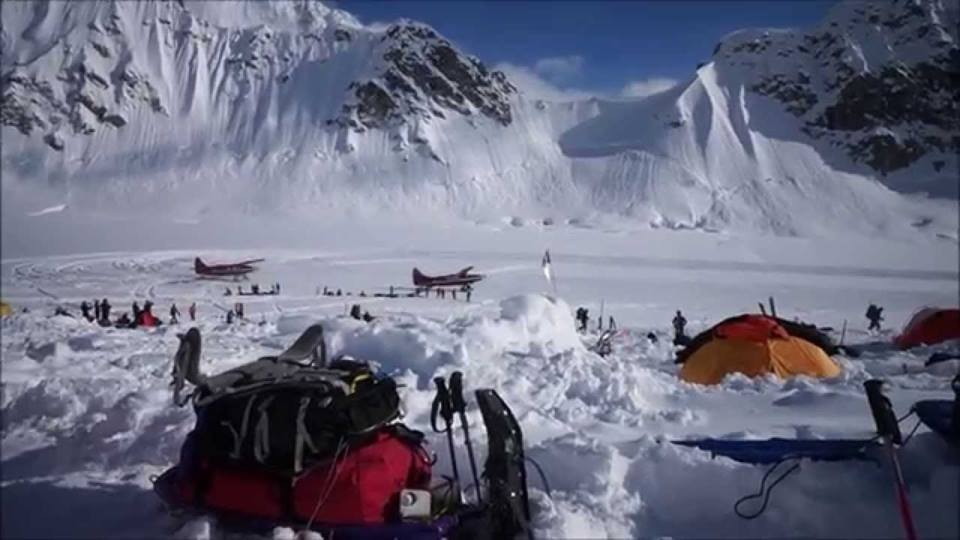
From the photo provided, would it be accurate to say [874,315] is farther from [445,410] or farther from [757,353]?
[445,410]

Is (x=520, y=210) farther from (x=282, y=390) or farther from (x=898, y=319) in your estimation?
(x=282, y=390)

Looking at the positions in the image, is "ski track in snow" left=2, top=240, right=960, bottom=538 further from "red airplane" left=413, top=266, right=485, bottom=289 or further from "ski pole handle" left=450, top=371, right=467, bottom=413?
"ski pole handle" left=450, top=371, right=467, bottom=413

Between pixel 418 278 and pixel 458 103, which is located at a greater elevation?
pixel 458 103

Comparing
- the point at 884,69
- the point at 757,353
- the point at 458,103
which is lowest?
the point at 757,353

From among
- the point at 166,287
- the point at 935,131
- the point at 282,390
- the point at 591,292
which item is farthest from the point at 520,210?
the point at 282,390

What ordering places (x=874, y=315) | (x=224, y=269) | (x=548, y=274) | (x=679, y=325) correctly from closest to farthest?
(x=548, y=274) → (x=224, y=269) → (x=874, y=315) → (x=679, y=325)

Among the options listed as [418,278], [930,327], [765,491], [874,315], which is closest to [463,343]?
[418,278]
